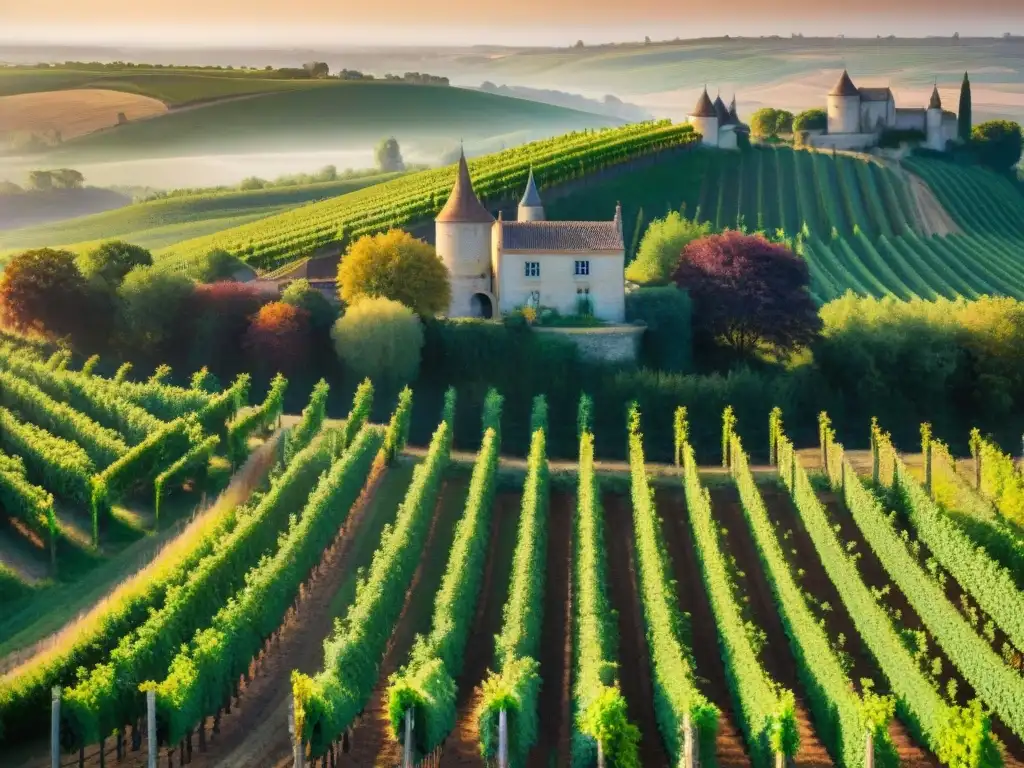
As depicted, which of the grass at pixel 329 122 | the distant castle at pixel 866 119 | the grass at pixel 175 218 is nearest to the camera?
the grass at pixel 175 218

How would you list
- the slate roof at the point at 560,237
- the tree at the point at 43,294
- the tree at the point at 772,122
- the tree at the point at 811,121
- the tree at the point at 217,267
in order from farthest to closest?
the tree at the point at 772,122 < the tree at the point at 811,121 < the tree at the point at 217,267 < the slate roof at the point at 560,237 < the tree at the point at 43,294

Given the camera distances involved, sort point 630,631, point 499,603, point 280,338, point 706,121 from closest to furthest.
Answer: point 630,631, point 499,603, point 280,338, point 706,121

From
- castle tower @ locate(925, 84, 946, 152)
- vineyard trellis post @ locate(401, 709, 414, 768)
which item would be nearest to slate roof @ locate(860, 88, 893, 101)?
castle tower @ locate(925, 84, 946, 152)

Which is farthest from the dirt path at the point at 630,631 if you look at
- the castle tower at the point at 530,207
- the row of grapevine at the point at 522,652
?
the castle tower at the point at 530,207

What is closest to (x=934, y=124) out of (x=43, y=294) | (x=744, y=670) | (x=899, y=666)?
(x=43, y=294)

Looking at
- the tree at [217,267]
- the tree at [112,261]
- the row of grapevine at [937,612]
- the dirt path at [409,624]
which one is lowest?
the dirt path at [409,624]

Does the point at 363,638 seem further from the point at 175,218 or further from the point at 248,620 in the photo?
the point at 175,218

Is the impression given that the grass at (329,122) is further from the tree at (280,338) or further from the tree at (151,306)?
the tree at (280,338)
